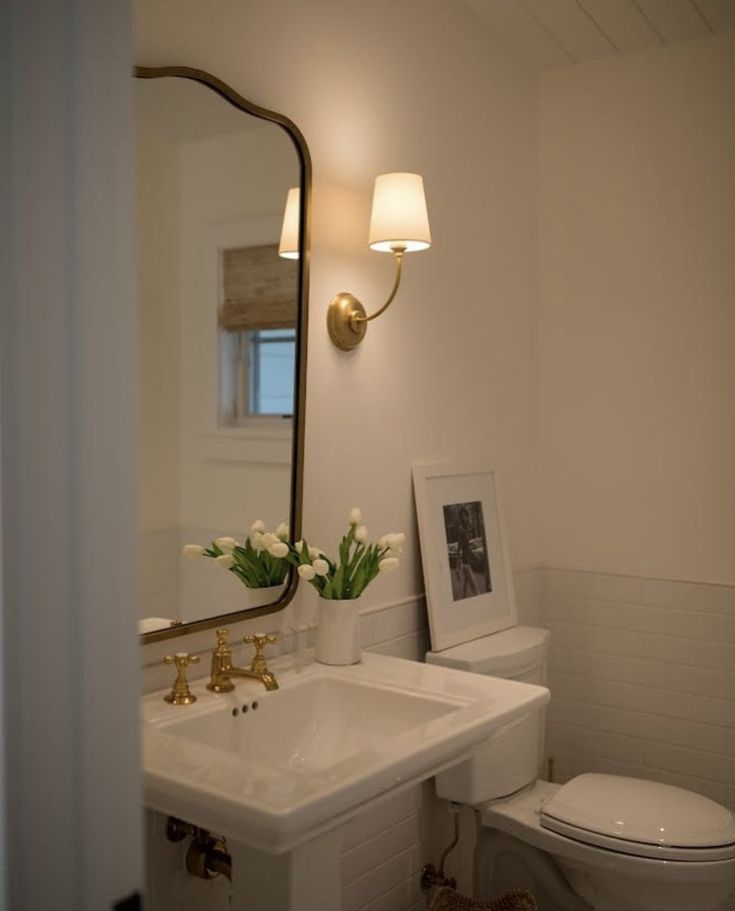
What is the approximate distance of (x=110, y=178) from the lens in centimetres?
68

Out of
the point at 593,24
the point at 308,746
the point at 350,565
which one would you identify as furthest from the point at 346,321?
the point at 593,24

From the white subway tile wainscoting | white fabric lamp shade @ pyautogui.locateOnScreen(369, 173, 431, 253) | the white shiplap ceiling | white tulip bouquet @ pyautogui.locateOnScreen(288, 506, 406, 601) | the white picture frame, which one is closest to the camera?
white tulip bouquet @ pyautogui.locateOnScreen(288, 506, 406, 601)

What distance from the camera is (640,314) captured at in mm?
2984

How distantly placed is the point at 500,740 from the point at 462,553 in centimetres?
52

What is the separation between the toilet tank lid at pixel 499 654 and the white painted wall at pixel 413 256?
0.21m

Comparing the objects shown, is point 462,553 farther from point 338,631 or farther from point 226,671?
point 226,671

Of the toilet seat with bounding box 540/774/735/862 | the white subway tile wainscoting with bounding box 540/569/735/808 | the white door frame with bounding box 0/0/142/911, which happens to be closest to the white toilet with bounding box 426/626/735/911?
the toilet seat with bounding box 540/774/735/862

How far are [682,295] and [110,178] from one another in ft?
8.29

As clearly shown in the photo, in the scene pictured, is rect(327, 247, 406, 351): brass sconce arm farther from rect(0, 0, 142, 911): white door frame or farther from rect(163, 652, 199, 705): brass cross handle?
rect(0, 0, 142, 911): white door frame

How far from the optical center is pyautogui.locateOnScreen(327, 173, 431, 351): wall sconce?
215cm

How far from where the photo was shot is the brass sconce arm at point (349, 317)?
87.0 inches

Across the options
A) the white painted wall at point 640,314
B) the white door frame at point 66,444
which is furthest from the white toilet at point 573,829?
the white door frame at point 66,444

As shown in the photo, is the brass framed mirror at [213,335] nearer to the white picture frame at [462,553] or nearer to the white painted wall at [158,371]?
the white painted wall at [158,371]

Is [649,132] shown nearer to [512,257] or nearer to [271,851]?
[512,257]
